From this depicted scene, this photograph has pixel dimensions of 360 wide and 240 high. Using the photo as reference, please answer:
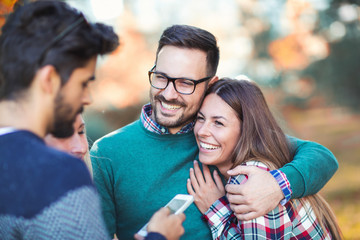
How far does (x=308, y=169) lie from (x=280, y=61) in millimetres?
14894

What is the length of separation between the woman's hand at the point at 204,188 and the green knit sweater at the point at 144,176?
0.05m

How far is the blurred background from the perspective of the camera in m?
8.92

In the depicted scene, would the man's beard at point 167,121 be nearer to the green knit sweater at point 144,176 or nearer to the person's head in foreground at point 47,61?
the green knit sweater at point 144,176

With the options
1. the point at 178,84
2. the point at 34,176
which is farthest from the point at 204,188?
the point at 34,176

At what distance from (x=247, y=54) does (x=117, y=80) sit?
26.0 ft

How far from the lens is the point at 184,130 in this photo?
9.21ft

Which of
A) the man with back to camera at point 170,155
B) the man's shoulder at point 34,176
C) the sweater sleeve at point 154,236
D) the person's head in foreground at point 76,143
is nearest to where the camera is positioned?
the man's shoulder at point 34,176

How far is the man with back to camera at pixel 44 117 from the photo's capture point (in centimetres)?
128

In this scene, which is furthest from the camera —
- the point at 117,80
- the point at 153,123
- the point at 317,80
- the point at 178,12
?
the point at 178,12

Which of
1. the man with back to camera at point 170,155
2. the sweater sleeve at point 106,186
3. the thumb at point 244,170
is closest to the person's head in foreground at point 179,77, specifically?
the man with back to camera at point 170,155

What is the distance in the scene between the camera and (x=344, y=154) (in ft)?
45.3

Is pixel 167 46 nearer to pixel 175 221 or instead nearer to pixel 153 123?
pixel 153 123

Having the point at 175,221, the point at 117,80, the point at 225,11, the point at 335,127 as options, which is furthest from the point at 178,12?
the point at 175,221

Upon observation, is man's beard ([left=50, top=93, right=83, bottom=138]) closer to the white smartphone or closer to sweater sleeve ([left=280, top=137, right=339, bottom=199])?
the white smartphone
